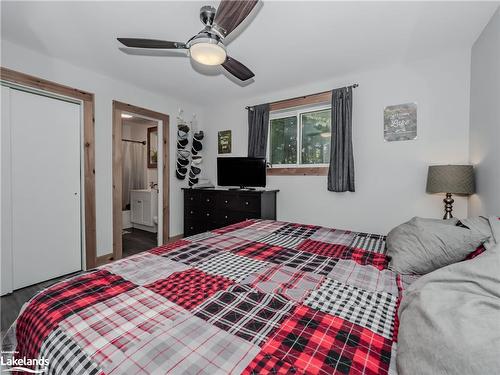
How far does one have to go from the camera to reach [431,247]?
1217 mm

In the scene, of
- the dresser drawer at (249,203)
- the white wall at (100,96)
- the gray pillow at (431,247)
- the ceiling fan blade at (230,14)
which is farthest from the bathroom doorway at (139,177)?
the gray pillow at (431,247)

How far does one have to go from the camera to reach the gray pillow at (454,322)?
1.70 ft

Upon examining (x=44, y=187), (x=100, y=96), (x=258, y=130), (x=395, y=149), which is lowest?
(x=44, y=187)

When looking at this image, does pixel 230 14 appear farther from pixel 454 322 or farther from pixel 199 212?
pixel 199 212

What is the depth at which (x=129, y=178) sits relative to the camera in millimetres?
5152

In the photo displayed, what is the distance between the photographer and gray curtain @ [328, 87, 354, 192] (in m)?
2.95

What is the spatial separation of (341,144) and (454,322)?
264 centimetres

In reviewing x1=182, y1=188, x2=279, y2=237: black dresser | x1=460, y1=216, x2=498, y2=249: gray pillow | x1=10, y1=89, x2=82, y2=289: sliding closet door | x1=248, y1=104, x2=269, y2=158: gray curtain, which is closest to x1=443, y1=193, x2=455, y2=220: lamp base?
x1=460, y1=216, x2=498, y2=249: gray pillow

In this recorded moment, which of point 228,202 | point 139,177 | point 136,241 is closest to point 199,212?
point 228,202

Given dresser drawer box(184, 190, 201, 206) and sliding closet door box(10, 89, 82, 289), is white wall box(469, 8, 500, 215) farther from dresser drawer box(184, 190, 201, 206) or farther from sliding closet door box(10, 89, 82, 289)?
sliding closet door box(10, 89, 82, 289)

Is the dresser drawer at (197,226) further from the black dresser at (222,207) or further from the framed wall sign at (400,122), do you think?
the framed wall sign at (400,122)

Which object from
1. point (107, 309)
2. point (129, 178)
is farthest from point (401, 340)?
point (129, 178)

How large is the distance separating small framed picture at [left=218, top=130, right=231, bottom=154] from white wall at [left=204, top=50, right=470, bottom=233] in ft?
4.25

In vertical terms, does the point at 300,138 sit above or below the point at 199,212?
above
